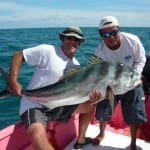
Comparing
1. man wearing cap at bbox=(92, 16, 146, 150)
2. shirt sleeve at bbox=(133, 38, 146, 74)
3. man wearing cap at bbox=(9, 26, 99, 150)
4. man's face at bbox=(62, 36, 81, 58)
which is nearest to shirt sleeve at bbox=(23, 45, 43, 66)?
man wearing cap at bbox=(9, 26, 99, 150)

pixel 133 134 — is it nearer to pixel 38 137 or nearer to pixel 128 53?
pixel 128 53

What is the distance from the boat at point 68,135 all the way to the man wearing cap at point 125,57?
390 mm

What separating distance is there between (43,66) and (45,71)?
0.19ft

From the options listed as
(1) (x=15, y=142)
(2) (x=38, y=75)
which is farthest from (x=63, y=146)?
(2) (x=38, y=75)

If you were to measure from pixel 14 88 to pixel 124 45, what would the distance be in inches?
49.9

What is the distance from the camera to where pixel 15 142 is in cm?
398

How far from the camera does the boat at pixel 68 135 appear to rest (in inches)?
154

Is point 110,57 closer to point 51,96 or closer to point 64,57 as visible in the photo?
point 64,57

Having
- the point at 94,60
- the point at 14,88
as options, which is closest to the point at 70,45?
the point at 94,60

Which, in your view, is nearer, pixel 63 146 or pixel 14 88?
pixel 14 88

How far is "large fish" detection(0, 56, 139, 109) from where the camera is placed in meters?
3.71

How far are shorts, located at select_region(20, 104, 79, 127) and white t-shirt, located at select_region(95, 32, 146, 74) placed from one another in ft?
2.25

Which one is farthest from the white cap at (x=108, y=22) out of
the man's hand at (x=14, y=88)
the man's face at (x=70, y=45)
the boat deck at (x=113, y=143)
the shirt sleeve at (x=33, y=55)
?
→ the boat deck at (x=113, y=143)

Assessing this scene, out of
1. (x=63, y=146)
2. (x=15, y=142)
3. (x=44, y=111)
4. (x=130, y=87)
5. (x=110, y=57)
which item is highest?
(x=110, y=57)
